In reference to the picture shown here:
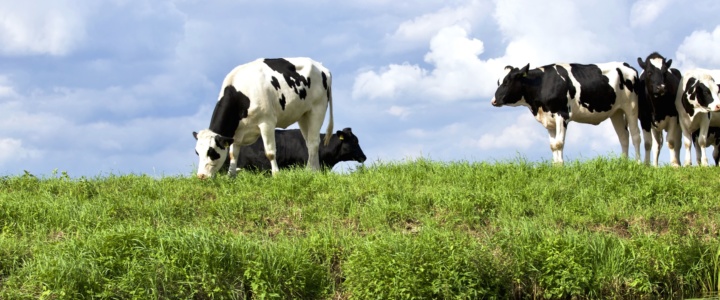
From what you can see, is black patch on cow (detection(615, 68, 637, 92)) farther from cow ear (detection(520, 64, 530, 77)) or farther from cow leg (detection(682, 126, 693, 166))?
cow ear (detection(520, 64, 530, 77))

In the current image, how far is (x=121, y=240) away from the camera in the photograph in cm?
881

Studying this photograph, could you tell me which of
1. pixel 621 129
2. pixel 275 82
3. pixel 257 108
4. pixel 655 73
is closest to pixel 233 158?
pixel 257 108

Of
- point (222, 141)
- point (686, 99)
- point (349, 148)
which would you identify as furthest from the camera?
point (349, 148)

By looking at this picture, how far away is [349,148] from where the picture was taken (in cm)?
2181

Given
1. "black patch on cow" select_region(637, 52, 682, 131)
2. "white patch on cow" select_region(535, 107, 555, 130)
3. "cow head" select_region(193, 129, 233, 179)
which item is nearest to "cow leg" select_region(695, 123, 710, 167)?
"black patch on cow" select_region(637, 52, 682, 131)

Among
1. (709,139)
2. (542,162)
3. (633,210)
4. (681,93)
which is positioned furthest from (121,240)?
(709,139)

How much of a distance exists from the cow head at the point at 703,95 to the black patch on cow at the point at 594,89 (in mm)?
1923

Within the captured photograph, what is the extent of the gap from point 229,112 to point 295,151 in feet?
17.8

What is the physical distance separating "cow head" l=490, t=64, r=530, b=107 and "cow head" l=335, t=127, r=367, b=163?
16.5 feet

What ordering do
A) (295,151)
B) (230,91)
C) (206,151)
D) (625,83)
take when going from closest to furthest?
1. (206,151)
2. (230,91)
3. (625,83)
4. (295,151)

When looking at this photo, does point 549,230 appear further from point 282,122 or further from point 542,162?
point 282,122

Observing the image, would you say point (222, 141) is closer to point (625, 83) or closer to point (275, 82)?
point (275, 82)

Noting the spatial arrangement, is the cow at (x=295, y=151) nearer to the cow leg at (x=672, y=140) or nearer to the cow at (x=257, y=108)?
the cow at (x=257, y=108)

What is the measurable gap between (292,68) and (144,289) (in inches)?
342
